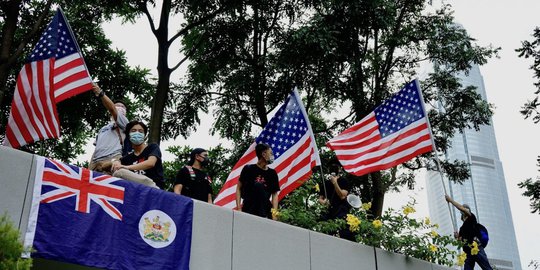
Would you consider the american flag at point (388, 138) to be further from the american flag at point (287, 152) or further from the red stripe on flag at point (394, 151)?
the american flag at point (287, 152)

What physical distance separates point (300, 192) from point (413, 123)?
2608mm

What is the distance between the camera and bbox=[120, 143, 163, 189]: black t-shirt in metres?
7.03

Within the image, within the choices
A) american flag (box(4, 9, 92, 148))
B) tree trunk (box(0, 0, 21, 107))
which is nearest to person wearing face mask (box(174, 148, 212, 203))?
american flag (box(4, 9, 92, 148))

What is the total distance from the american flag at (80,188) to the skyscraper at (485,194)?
166 meters

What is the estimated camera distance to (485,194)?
17212cm

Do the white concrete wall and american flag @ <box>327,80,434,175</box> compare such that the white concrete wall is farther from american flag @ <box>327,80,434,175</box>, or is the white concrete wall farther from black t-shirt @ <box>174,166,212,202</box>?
american flag @ <box>327,80,434,175</box>

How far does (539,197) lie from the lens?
15828 mm

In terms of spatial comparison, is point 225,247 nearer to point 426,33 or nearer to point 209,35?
point 209,35

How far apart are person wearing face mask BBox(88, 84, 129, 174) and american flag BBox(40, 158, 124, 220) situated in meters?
1.54

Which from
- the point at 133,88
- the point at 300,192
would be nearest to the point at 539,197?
the point at 300,192

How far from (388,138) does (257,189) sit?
119 inches

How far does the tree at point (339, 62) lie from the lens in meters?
15.5

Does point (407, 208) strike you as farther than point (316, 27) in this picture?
No

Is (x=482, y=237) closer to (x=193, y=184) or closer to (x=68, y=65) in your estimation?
(x=193, y=184)
